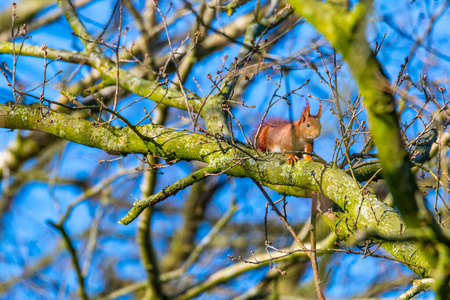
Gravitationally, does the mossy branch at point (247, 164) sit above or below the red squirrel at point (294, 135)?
below

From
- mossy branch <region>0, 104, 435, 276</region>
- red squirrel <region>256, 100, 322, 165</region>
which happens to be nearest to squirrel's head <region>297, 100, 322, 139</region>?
red squirrel <region>256, 100, 322, 165</region>

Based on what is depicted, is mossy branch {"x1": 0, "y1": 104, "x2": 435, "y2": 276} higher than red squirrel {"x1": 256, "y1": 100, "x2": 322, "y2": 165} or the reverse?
the reverse

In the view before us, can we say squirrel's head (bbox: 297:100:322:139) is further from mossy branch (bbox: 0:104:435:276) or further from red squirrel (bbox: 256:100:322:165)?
mossy branch (bbox: 0:104:435:276)

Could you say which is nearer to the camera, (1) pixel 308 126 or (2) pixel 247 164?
(2) pixel 247 164

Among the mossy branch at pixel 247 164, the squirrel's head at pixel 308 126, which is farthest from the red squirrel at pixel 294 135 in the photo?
the mossy branch at pixel 247 164

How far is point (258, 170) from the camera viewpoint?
2438 millimetres

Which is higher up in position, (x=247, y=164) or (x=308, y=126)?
(x=308, y=126)

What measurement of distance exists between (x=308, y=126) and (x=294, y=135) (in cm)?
13

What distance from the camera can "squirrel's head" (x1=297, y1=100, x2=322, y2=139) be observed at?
3.50m

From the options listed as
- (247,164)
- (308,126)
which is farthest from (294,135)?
(247,164)

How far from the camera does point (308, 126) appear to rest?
3514 millimetres

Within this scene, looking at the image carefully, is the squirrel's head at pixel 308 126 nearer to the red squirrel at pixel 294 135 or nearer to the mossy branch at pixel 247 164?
the red squirrel at pixel 294 135

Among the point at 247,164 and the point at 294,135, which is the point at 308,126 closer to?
the point at 294,135

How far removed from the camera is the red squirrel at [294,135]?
3.52 metres
